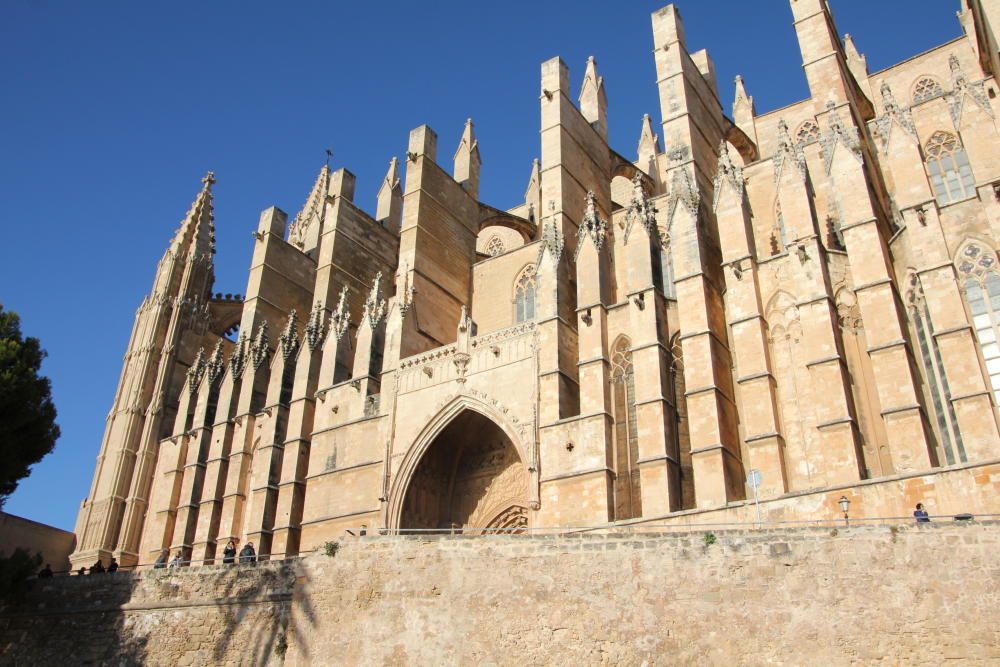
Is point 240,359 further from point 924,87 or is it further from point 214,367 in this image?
point 924,87

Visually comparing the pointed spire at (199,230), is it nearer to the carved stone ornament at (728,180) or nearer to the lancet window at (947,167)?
the carved stone ornament at (728,180)

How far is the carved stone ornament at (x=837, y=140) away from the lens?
17.2 m

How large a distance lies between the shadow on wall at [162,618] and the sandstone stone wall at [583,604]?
0.11 feet

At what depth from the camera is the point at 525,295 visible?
23188 mm

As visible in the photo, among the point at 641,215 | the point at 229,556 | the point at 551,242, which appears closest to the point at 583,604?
the point at 229,556

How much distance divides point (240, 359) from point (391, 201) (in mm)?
7933

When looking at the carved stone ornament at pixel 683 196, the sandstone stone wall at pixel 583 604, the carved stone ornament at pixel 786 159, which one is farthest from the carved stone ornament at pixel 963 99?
the sandstone stone wall at pixel 583 604

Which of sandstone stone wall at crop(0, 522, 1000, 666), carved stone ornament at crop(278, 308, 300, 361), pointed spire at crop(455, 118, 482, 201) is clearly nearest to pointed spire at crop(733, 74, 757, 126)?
pointed spire at crop(455, 118, 482, 201)

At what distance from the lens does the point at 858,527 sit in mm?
10211

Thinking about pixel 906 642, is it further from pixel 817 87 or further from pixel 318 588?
pixel 817 87

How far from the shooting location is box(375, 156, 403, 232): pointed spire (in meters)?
30.0

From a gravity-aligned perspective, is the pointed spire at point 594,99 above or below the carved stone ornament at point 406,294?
above

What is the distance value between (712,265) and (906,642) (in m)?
10.3

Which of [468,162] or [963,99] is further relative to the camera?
[468,162]
